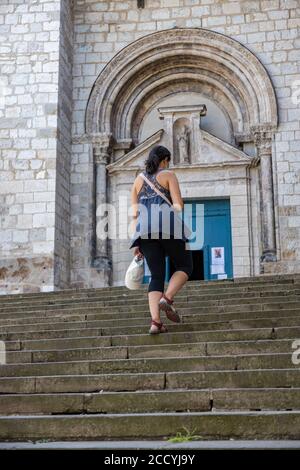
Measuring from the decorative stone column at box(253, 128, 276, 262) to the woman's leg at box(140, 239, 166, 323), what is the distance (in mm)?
7034

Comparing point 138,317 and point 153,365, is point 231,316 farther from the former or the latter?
point 153,365

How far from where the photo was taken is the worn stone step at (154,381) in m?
3.92

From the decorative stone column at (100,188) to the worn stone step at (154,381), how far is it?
774 cm

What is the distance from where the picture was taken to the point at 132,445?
3061 millimetres

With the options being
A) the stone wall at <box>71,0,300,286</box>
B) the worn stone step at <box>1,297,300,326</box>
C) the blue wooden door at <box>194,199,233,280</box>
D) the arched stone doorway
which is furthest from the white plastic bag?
the blue wooden door at <box>194,199,233,280</box>

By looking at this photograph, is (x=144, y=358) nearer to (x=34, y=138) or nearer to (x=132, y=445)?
(x=132, y=445)

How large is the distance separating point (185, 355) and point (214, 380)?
2.31 feet

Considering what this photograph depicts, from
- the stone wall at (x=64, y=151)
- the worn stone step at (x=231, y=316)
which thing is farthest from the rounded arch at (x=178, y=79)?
the worn stone step at (x=231, y=316)

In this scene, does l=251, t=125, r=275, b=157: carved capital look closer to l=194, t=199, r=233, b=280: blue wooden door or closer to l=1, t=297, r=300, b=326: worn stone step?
l=194, t=199, r=233, b=280: blue wooden door

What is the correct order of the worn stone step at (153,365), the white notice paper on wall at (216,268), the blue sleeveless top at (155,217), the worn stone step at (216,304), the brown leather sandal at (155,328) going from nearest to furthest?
the worn stone step at (153,365)
the blue sleeveless top at (155,217)
the brown leather sandal at (155,328)
the worn stone step at (216,304)
the white notice paper on wall at (216,268)

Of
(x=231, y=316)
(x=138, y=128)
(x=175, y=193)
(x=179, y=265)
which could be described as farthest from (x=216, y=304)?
(x=138, y=128)

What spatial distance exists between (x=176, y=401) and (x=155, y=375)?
0.43m

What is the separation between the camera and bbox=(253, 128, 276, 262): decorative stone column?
1172 cm

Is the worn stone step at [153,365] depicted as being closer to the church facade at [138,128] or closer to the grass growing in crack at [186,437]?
the grass growing in crack at [186,437]
